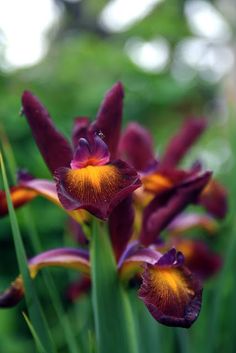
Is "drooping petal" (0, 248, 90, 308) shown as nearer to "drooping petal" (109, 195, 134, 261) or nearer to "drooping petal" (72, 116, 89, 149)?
"drooping petal" (109, 195, 134, 261)

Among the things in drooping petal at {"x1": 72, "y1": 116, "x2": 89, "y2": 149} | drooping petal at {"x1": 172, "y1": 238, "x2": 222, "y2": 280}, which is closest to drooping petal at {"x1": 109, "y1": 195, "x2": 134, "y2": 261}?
drooping petal at {"x1": 72, "y1": 116, "x2": 89, "y2": 149}

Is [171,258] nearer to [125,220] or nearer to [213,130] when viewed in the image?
[125,220]

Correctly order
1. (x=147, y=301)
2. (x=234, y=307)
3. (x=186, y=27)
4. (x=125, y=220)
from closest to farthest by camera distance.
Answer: (x=147, y=301), (x=125, y=220), (x=234, y=307), (x=186, y=27)

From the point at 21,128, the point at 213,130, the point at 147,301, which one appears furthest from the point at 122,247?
the point at 213,130

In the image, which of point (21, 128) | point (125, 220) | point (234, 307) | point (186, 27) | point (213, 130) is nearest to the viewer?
point (125, 220)

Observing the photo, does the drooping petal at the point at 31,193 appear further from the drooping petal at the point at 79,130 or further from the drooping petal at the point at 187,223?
the drooping petal at the point at 187,223

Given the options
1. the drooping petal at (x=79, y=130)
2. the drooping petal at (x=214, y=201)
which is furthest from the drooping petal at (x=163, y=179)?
the drooping petal at (x=214, y=201)
